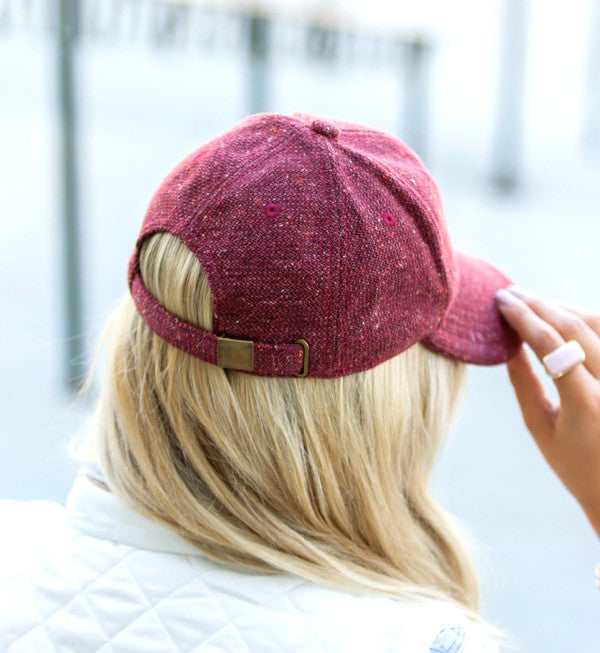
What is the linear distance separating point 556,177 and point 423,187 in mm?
2755

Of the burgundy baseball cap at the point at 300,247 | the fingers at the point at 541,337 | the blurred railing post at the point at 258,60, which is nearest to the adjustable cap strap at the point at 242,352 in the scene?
the burgundy baseball cap at the point at 300,247

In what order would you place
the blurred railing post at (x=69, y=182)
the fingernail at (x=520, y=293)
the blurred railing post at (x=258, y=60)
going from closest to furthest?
the fingernail at (x=520, y=293) < the blurred railing post at (x=69, y=182) < the blurred railing post at (x=258, y=60)

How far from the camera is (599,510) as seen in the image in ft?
2.66

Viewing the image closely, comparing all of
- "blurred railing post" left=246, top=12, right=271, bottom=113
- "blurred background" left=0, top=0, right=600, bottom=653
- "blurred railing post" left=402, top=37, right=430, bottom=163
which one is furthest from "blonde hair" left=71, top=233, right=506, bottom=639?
"blurred railing post" left=402, top=37, right=430, bottom=163

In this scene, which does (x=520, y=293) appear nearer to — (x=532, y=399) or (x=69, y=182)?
(x=532, y=399)

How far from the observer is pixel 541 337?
0.80 meters

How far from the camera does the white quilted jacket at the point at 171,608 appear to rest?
0.60 metres

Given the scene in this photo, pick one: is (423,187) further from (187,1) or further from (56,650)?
(187,1)

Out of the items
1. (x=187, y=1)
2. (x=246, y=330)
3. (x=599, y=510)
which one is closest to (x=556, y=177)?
(x=187, y=1)

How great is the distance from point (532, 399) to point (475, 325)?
13 centimetres

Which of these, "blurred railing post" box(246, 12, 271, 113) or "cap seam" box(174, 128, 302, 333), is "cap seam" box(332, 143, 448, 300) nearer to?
"cap seam" box(174, 128, 302, 333)

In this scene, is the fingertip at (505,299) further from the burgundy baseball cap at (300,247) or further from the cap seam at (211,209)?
the cap seam at (211,209)

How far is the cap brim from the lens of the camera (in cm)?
74

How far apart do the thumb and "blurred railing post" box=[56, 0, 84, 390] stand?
48.2 inches
